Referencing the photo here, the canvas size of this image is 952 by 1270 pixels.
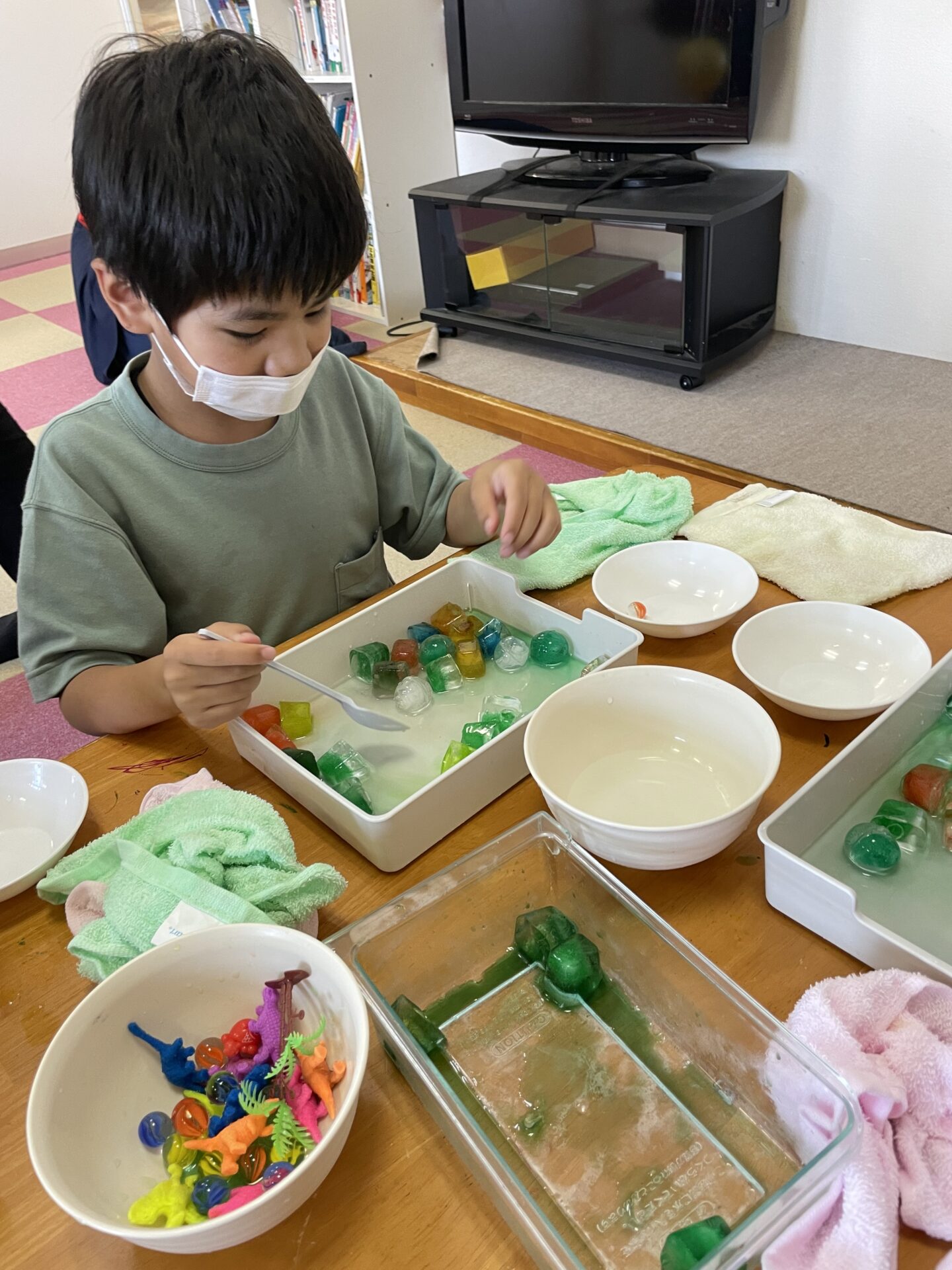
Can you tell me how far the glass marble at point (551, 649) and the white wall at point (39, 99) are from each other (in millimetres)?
4285

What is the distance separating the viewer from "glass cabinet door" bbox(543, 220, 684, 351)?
2.12 meters

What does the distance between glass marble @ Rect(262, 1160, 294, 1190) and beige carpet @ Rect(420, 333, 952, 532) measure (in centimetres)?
147

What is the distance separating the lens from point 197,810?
614 mm

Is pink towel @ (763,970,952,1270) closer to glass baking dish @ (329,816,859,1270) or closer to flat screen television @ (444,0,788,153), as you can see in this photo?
glass baking dish @ (329,816,859,1270)

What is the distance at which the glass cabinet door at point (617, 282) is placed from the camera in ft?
6.95

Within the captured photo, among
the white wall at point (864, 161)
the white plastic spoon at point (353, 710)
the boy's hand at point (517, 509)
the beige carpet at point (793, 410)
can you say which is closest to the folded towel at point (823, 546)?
the boy's hand at point (517, 509)

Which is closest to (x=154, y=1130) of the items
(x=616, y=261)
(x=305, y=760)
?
(x=305, y=760)

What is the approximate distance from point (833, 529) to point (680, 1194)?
0.66 m

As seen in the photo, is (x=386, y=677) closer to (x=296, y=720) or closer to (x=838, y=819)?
(x=296, y=720)

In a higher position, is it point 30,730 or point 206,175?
point 206,175

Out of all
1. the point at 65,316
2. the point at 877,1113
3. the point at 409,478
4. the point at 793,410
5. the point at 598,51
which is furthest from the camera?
the point at 65,316

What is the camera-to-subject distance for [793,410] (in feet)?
6.65

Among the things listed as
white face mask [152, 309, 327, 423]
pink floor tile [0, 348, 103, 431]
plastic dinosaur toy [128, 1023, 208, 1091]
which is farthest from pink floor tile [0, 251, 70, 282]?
plastic dinosaur toy [128, 1023, 208, 1091]

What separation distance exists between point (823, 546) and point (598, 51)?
5.94ft
